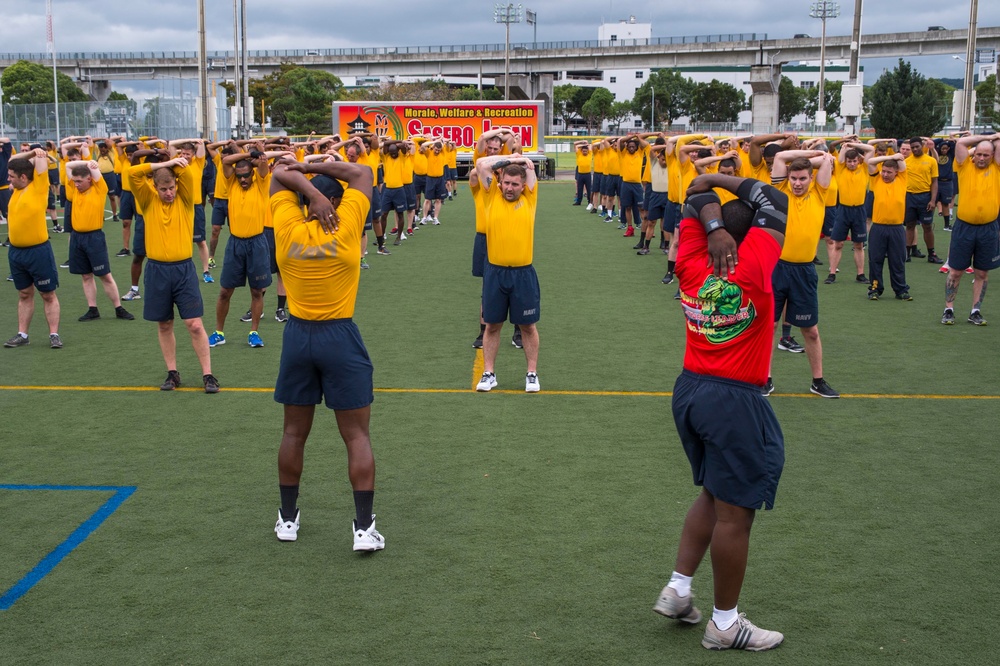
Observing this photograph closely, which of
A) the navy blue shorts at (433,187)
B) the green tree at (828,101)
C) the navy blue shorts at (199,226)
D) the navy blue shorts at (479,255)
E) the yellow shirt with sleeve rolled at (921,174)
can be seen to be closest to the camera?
the navy blue shorts at (479,255)

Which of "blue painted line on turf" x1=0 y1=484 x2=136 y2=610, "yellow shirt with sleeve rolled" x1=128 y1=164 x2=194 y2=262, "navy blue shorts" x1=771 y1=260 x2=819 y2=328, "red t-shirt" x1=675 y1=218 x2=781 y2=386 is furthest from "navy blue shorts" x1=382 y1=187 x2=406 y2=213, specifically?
"red t-shirt" x1=675 y1=218 x2=781 y2=386

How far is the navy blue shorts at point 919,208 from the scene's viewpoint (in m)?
16.2

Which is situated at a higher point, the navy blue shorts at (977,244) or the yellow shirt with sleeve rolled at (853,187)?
the yellow shirt with sleeve rolled at (853,187)

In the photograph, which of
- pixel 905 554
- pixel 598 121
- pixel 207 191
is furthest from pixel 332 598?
pixel 598 121

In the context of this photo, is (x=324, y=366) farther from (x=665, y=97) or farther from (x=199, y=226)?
(x=665, y=97)

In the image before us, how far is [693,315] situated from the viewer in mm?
4164

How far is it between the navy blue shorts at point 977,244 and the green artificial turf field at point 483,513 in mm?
961

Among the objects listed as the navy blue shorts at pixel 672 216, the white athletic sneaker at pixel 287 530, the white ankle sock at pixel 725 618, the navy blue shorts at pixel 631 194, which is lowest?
the white athletic sneaker at pixel 287 530

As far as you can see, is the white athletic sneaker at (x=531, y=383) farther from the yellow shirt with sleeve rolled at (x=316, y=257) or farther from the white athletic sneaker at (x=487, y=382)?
the yellow shirt with sleeve rolled at (x=316, y=257)

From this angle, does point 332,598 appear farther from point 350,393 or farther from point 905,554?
point 905,554

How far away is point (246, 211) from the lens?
10.4m

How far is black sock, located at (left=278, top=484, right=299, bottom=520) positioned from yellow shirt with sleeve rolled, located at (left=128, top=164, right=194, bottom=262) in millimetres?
3732

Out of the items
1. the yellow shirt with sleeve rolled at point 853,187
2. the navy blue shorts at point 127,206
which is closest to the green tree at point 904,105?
the yellow shirt with sleeve rolled at point 853,187

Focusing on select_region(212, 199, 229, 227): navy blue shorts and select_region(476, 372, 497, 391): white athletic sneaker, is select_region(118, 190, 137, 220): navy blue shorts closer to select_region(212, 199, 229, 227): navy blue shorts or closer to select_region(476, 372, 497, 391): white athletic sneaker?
select_region(212, 199, 229, 227): navy blue shorts
